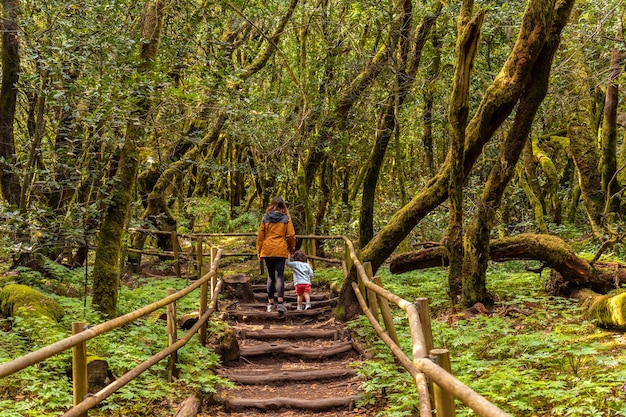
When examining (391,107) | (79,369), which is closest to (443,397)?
(79,369)

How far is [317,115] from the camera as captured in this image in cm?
1450

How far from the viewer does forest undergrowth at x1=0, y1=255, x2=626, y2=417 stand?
14.5 feet

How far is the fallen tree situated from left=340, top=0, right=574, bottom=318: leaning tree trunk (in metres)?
1.46

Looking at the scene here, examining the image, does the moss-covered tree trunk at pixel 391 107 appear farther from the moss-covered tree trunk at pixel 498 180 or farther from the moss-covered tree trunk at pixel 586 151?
the moss-covered tree trunk at pixel 498 180

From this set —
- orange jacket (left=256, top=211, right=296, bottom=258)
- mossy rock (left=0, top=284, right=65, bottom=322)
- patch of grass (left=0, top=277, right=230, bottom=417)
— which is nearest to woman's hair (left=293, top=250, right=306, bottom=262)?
orange jacket (left=256, top=211, right=296, bottom=258)

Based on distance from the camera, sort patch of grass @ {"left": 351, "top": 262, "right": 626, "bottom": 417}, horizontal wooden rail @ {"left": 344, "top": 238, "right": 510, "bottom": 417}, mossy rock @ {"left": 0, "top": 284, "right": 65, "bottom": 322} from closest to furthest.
→ horizontal wooden rail @ {"left": 344, "top": 238, "right": 510, "bottom": 417}, patch of grass @ {"left": 351, "top": 262, "right": 626, "bottom": 417}, mossy rock @ {"left": 0, "top": 284, "right": 65, "bottom": 322}

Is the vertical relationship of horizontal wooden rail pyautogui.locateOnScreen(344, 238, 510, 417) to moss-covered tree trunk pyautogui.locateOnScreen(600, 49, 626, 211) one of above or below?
below

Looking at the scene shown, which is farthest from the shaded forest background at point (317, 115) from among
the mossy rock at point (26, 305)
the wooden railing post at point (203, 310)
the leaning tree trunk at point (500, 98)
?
the wooden railing post at point (203, 310)

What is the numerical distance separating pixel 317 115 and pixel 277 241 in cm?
561

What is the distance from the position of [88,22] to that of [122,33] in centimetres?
54

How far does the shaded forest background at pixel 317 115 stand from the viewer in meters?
7.32

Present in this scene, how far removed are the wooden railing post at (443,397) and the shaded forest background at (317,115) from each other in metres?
5.13

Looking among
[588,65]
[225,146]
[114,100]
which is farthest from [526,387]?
[225,146]

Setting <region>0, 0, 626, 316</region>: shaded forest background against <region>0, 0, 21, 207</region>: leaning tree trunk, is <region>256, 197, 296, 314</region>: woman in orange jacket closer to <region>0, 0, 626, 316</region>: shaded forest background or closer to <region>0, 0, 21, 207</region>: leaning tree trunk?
<region>0, 0, 626, 316</region>: shaded forest background
